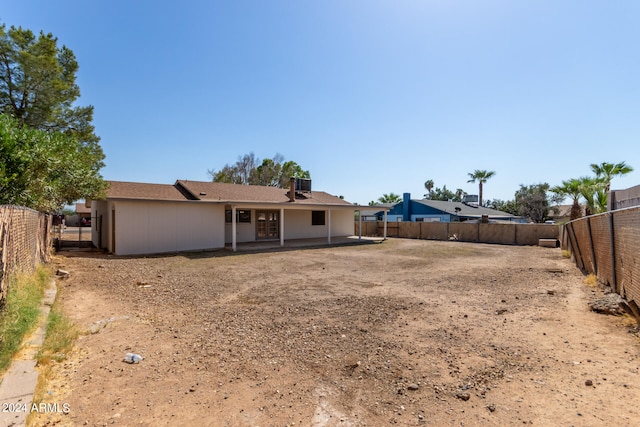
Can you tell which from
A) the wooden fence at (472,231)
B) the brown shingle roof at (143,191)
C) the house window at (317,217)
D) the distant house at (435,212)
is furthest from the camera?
the distant house at (435,212)

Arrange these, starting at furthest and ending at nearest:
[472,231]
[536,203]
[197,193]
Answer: [536,203] < [472,231] < [197,193]

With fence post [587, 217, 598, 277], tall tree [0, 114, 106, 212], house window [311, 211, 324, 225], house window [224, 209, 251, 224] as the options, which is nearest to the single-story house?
house window [224, 209, 251, 224]

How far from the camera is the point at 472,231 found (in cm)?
2397

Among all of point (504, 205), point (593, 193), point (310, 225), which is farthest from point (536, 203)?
point (310, 225)

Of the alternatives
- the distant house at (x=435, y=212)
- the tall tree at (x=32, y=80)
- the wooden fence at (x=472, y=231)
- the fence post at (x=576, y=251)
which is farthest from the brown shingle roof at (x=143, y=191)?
the distant house at (x=435, y=212)

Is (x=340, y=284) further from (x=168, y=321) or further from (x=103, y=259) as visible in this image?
(x=103, y=259)

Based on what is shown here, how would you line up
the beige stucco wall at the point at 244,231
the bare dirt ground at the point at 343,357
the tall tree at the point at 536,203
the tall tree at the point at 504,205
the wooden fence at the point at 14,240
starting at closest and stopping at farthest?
the bare dirt ground at the point at 343,357, the wooden fence at the point at 14,240, the beige stucco wall at the point at 244,231, the tall tree at the point at 536,203, the tall tree at the point at 504,205

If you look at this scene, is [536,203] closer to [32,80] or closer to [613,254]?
[613,254]

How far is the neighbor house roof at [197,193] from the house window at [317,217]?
95 cm

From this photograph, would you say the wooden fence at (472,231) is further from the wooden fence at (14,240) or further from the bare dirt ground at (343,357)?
the wooden fence at (14,240)

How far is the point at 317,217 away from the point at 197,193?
28.3 ft

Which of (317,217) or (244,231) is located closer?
(244,231)

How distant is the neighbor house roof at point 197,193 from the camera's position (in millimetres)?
15423

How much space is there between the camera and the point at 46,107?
16.2 metres
